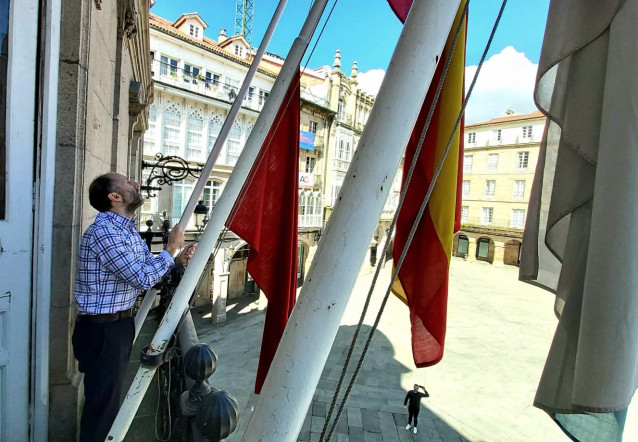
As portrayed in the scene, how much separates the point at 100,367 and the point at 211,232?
999mm

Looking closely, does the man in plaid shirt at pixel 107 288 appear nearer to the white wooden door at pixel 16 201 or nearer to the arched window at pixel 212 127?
the white wooden door at pixel 16 201

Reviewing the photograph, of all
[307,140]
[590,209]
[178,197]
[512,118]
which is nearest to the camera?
[590,209]

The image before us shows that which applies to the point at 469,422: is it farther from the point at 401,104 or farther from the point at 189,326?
the point at 401,104

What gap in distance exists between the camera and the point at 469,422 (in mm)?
10102

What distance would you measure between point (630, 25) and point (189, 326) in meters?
3.53

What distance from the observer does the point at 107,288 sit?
202cm

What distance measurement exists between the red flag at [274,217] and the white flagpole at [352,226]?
6.08ft

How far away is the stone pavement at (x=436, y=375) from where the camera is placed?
9.48m

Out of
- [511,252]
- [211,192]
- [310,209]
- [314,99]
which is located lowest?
[511,252]

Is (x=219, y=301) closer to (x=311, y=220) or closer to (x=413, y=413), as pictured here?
(x=311, y=220)

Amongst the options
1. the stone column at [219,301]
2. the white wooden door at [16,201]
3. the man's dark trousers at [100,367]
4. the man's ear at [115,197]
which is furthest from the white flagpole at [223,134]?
the stone column at [219,301]

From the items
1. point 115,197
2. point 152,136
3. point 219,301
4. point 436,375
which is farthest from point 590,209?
point 219,301

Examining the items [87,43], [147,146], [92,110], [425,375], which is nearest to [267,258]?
[92,110]

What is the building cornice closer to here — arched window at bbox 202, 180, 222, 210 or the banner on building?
the banner on building
